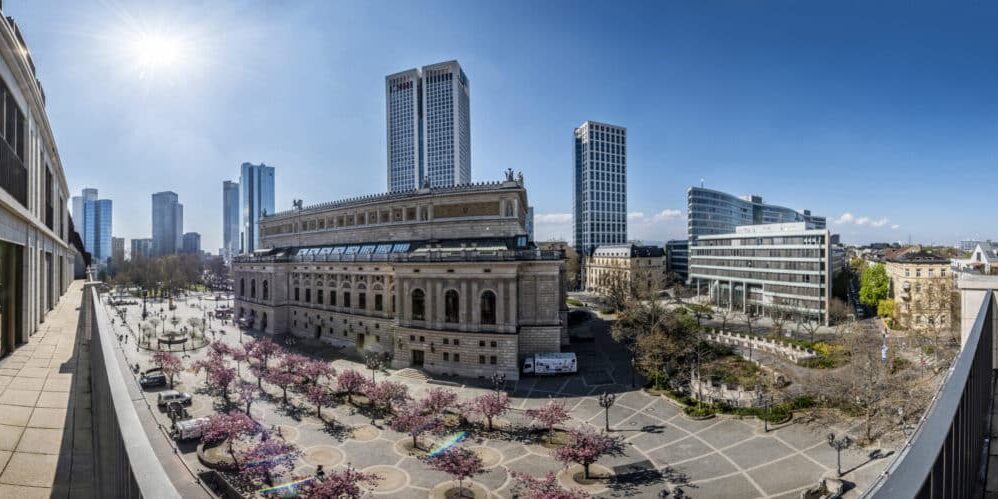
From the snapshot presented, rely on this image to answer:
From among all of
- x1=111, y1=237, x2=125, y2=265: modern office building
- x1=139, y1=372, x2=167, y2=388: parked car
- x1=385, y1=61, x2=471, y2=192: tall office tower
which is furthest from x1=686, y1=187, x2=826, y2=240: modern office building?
x1=111, y1=237, x2=125, y2=265: modern office building

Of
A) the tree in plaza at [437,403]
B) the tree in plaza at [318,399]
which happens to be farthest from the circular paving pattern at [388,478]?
the tree in plaza at [318,399]

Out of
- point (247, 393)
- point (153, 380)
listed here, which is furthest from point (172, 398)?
point (153, 380)

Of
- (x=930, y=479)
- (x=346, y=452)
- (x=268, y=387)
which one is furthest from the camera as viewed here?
(x=268, y=387)

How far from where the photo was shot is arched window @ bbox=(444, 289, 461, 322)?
36909 mm

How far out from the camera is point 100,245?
14688cm

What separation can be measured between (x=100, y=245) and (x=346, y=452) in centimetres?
17496

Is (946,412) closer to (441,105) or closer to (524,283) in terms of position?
(524,283)

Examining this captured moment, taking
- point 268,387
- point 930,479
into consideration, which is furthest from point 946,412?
point 268,387

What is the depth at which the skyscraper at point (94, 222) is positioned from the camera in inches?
5551

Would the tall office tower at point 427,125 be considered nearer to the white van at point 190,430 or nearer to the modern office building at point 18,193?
the white van at point 190,430

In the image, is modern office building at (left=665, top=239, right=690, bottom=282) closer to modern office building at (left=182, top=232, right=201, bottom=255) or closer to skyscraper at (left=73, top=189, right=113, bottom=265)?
skyscraper at (left=73, top=189, right=113, bottom=265)

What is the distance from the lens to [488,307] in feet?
118

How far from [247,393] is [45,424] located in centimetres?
2540

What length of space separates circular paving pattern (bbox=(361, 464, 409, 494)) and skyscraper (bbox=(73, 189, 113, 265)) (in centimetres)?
16716
